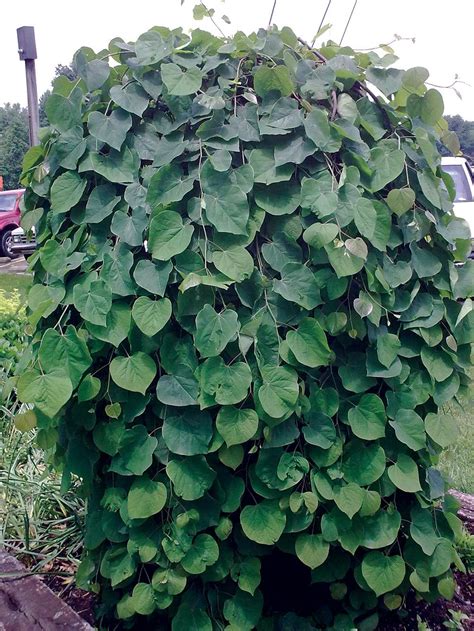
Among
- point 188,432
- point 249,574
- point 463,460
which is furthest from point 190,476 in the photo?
point 463,460

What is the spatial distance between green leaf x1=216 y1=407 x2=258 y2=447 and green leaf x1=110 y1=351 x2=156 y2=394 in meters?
0.19

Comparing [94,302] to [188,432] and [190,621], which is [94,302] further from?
[190,621]

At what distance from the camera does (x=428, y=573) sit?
1782 millimetres

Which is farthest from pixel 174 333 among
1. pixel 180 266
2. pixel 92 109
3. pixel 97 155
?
pixel 92 109

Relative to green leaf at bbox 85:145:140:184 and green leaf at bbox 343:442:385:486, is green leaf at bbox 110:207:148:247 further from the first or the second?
green leaf at bbox 343:442:385:486

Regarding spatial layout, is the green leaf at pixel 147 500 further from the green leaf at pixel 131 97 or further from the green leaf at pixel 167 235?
the green leaf at pixel 131 97

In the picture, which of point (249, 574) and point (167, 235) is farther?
point (249, 574)

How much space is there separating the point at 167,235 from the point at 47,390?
45cm

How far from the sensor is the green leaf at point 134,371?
155 cm

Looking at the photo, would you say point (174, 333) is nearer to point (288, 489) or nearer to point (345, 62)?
point (288, 489)

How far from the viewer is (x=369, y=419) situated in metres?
1.63

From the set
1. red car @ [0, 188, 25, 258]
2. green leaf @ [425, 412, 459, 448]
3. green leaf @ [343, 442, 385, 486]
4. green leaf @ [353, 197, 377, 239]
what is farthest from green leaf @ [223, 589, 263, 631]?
red car @ [0, 188, 25, 258]

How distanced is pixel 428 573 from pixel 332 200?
104 centimetres

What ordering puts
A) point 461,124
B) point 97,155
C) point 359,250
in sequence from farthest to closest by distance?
point 461,124 < point 97,155 < point 359,250
